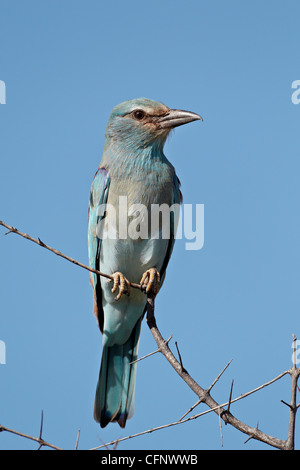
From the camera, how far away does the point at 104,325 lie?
6.41 metres

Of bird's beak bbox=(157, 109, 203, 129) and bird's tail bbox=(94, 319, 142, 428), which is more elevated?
bird's beak bbox=(157, 109, 203, 129)

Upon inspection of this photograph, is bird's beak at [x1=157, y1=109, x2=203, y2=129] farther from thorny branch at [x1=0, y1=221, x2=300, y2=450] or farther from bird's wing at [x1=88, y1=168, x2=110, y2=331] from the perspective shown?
thorny branch at [x1=0, y1=221, x2=300, y2=450]

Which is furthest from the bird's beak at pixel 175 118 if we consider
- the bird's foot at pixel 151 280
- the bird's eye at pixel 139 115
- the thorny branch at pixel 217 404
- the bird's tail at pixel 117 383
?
the thorny branch at pixel 217 404

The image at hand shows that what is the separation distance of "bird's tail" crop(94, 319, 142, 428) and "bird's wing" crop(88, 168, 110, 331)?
40 centimetres

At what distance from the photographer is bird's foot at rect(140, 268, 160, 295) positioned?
5.84 metres

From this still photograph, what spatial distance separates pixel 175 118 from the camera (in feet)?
20.3

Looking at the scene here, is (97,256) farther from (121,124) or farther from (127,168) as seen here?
(121,124)

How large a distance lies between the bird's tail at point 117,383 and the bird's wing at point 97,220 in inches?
15.8

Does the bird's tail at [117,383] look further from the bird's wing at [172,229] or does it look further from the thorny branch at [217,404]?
the thorny branch at [217,404]

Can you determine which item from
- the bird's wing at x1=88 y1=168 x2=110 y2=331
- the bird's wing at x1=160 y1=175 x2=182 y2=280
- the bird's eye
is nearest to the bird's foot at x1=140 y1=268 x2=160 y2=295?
the bird's wing at x1=160 y1=175 x2=182 y2=280

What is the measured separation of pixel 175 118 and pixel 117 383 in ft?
8.23

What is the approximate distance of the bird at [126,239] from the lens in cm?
596
